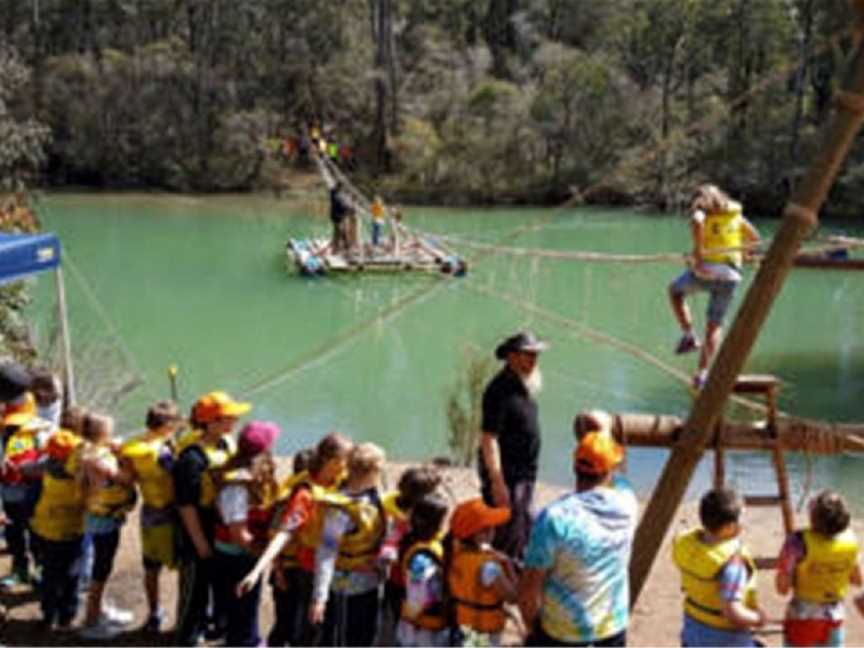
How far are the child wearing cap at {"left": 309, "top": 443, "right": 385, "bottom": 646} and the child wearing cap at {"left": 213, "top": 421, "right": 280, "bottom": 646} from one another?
31cm

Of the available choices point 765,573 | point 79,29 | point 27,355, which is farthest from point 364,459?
point 79,29

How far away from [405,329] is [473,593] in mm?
15120

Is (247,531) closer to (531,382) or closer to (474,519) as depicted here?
(474,519)

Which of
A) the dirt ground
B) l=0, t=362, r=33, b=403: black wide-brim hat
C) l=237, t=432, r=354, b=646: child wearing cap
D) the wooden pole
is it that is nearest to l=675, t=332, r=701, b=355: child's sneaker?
the dirt ground

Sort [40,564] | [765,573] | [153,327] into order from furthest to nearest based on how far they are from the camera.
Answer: [153,327]
[765,573]
[40,564]

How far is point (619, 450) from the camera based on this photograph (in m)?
3.98

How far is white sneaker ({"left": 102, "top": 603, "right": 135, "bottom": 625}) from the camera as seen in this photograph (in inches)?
208

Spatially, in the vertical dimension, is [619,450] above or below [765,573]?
above

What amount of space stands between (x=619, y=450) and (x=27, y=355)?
7.61 m

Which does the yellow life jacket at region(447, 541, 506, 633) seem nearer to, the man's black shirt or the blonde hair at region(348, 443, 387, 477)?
the blonde hair at region(348, 443, 387, 477)

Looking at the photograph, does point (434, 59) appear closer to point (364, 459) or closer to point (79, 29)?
point (79, 29)

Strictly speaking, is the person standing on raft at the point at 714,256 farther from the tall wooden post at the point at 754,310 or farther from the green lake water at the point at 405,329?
the tall wooden post at the point at 754,310

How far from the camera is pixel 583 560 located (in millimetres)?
3738

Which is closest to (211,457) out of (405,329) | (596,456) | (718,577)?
(596,456)
